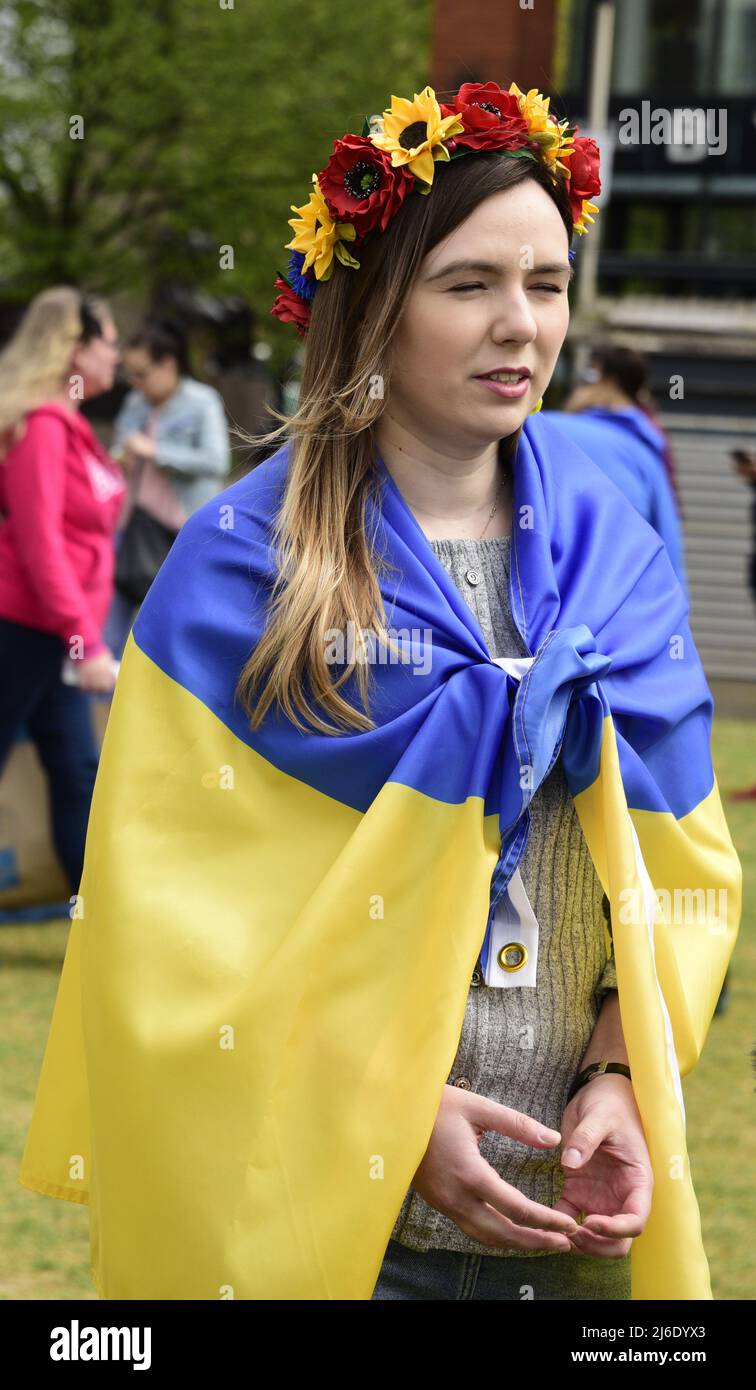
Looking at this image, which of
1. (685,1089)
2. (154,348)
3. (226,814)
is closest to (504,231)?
(226,814)

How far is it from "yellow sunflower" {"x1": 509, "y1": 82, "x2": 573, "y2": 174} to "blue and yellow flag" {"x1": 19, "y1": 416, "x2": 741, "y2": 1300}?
469 millimetres

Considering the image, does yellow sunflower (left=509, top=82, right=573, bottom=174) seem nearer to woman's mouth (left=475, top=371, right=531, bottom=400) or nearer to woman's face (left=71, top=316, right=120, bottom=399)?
woman's mouth (left=475, top=371, right=531, bottom=400)

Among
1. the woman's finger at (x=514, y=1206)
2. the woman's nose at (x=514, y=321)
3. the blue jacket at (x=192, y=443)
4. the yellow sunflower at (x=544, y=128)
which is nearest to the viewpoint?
the woman's finger at (x=514, y=1206)

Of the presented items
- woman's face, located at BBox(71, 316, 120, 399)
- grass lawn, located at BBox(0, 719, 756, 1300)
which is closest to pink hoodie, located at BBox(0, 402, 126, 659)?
woman's face, located at BBox(71, 316, 120, 399)

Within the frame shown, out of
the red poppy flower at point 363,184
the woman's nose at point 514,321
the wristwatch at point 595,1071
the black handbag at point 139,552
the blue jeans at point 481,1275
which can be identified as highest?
the black handbag at point 139,552

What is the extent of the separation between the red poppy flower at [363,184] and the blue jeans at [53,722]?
164 inches

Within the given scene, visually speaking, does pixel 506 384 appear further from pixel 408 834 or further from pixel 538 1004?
pixel 538 1004

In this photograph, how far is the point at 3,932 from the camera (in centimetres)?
702

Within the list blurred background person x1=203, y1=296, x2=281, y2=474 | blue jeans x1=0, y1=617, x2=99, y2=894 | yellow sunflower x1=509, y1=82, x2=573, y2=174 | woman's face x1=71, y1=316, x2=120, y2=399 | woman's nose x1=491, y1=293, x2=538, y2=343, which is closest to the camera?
woman's nose x1=491, y1=293, x2=538, y2=343

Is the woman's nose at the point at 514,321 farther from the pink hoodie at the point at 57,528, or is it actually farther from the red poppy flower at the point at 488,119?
the pink hoodie at the point at 57,528

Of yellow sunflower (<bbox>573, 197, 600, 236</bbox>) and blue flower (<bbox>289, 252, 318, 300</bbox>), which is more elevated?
yellow sunflower (<bbox>573, 197, 600, 236</bbox>)

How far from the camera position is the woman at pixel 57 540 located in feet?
20.5

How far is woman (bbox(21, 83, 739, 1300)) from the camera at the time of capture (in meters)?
2.14

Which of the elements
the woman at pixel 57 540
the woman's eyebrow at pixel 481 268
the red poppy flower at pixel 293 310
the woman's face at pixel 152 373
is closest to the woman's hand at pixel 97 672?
the woman at pixel 57 540
